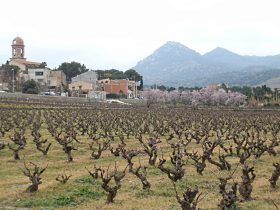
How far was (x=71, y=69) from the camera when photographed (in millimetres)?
162250

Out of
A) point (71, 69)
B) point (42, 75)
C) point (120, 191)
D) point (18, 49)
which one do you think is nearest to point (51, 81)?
point (42, 75)

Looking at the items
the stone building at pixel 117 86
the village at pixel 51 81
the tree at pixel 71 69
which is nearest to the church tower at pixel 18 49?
the village at pixel 51 81

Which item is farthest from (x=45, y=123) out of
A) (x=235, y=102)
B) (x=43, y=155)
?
(x=235, y=102)

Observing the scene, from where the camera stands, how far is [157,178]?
24.2 m

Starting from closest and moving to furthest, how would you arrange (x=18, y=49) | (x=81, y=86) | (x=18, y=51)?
(x=81, y=86) → (x=18, y=51) → (x=18, y=49)

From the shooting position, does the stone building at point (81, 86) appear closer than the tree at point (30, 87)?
No

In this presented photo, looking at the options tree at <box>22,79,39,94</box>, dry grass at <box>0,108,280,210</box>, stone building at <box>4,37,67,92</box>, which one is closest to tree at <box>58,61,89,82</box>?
stone building at <box>4,37,67,92</box>

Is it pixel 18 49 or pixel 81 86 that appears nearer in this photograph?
pixel 81 86

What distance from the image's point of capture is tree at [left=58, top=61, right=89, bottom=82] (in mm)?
162125

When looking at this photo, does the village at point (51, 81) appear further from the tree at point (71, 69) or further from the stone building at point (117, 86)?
the tree at point (71, 69)

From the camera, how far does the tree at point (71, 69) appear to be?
532 feet

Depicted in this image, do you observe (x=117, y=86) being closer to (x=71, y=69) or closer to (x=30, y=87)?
(x=71, y=69)

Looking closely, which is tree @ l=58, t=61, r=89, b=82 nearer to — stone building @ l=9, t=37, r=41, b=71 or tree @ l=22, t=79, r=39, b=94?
stone building @ l=9, t=37, r=41, b=71

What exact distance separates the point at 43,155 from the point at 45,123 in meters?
24.0
